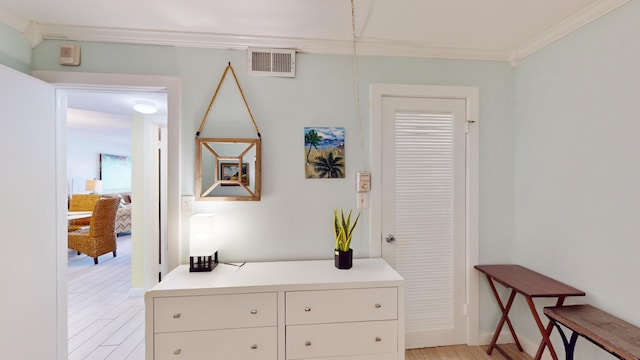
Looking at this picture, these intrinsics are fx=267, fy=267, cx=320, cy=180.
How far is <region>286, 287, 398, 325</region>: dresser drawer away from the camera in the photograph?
1597 millimetres

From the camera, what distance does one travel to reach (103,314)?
2.76 m

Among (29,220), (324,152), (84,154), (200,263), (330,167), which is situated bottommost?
(200,263)

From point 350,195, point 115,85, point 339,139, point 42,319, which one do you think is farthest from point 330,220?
point 42,319

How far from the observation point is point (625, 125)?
1.50m

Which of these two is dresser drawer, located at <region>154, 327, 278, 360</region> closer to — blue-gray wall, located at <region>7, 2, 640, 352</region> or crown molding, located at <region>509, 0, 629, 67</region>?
blue-gray wall, located at <region>7, 2, 640, 352</region>

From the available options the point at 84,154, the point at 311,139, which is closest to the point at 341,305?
the point at 311,139

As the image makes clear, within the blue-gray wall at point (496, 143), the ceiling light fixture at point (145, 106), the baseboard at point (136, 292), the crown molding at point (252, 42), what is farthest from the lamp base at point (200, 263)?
the baseboard at point (136, 292)

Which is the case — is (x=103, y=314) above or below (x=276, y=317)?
below

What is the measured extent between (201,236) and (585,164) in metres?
2.51

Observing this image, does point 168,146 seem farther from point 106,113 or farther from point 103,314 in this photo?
point 106,113

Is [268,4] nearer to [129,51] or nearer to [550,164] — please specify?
[129,51]

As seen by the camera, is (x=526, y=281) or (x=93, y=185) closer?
(x=526, y=281)

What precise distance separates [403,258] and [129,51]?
8.46 ft

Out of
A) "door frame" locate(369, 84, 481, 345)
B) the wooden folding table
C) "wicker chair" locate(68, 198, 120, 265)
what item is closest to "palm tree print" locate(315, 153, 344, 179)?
"door frame" locate(369, 84, 481, 345)
